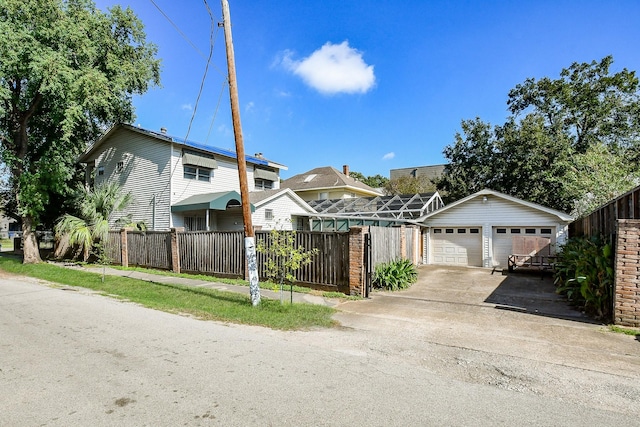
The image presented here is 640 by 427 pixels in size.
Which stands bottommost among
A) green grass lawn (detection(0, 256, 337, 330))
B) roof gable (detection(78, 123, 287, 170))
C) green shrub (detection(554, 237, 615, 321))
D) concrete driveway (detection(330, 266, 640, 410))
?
concrete driveway (detection(330, 266, 640, 410))

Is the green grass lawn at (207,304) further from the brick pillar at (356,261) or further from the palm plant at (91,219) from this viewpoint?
the palm plant at (91,219)

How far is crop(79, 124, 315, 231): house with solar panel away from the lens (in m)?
17.6

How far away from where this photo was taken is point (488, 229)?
60.0 ft

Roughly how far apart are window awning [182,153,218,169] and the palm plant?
3.65 m

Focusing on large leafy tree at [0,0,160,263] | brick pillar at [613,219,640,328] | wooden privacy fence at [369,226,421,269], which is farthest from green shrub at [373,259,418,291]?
large leafy tree at [0,0,160,263]

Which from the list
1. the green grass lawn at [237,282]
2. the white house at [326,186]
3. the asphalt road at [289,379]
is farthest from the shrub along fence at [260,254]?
the white house at [326,186]

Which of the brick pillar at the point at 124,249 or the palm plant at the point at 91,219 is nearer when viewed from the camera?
the brick pillar at the point at 124,249

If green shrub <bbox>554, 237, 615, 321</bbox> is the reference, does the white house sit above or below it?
above

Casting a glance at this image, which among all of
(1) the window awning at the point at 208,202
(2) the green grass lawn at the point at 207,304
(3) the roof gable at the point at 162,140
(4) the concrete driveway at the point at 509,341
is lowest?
(4) the concrete driveway at the point at 509,341

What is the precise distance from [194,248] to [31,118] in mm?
12556

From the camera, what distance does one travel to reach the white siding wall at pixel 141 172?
59.0 ft

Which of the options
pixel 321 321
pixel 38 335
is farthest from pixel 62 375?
pixel 321 321

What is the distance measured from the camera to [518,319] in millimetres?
7293

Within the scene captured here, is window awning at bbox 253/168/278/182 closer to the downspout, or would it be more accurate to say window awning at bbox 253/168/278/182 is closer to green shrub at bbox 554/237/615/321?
the downspout
